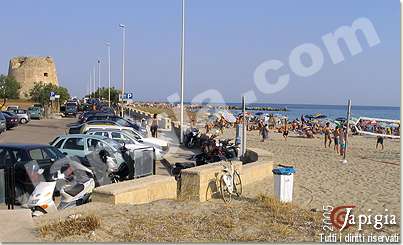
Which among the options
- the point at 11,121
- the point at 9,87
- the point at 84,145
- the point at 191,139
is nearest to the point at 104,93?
the point at 9,87

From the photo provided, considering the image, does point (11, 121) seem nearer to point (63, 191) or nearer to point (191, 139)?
point (191, 139)

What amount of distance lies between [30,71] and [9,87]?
11.6 metres

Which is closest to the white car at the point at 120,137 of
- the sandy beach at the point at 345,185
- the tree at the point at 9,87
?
the sandy beach at the point at 345,185

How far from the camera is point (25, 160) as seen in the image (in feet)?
36.9

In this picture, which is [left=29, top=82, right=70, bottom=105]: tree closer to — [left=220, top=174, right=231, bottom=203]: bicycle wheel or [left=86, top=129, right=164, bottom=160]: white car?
[left=86, top=129, right=164, bottom=160]: white car

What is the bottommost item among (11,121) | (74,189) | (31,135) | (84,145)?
(31,135)

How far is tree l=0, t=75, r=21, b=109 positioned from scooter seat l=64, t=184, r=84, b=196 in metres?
79.4

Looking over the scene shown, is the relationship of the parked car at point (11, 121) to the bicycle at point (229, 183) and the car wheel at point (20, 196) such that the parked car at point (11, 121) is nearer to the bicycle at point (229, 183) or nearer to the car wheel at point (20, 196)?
the car wheel at point (20, 196)

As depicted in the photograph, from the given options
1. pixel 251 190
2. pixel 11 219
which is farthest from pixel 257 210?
pixel 11 219

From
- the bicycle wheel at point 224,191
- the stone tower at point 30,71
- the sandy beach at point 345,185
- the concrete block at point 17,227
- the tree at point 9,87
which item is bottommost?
the sandy beach at point 345,185

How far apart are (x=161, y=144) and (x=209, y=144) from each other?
6373mm

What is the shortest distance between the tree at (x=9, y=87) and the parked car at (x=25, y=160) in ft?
253

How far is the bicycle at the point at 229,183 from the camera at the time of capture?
11.1 meters

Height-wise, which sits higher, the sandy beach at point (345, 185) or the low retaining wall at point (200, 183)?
the low retaining wall at point (200, 183)
